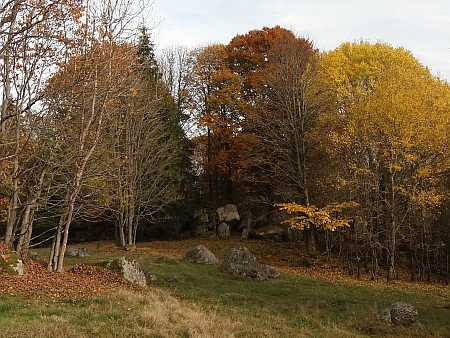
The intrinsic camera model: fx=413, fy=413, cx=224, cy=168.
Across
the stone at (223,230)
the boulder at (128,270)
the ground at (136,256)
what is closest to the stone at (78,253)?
the ground at (136,256)

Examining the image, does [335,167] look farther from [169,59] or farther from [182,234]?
[169,59]

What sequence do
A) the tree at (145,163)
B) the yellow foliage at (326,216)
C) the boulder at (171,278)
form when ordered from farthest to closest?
1. the tree at (145,163)
2. the yellow foliage at (326,216)
3. the boulder at (171,278)

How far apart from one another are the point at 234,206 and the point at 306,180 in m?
10.1

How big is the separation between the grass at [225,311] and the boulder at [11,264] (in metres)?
2.21

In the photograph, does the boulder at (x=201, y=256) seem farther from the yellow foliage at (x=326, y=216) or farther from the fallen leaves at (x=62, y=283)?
the fallen leaves at (x=62, y=283)

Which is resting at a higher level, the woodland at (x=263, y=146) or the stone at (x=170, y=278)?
the woodland at (x=263, y=146)

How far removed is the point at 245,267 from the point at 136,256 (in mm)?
6555

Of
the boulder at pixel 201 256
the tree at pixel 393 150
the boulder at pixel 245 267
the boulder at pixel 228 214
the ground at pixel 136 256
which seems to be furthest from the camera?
the boulder at pixel 228 214

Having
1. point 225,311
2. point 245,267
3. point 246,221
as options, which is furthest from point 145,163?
point 225,311

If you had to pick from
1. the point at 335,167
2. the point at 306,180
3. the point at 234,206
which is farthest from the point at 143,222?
the point at 335,167

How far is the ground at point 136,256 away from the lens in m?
10.3

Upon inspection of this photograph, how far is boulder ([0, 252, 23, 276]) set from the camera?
11.3m

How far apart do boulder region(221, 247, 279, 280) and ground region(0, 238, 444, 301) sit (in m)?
3.19

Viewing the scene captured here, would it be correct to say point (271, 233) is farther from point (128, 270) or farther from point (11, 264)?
point (11, 264)
